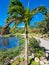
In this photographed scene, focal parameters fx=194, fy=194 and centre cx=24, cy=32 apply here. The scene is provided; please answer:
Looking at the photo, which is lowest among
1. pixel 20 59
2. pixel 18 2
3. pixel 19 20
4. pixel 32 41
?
pixel 20 59

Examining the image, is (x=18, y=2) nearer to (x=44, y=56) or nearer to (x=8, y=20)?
(x=8, y=20)

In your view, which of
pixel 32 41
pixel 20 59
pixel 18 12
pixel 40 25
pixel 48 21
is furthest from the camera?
pixel 40 25

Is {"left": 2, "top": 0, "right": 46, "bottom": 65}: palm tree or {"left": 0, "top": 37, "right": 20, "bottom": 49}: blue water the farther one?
{"left": 0, "top": 37, "right": 20, "bottom": 49}: blue water

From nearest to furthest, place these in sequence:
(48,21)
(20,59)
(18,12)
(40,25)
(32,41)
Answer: (18,12), (20,59), (32,41), (48,21), (40,25)

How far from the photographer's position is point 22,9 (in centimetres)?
1606

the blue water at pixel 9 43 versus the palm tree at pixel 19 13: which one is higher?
the palm tree at pixel 19 13

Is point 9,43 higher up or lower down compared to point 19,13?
lower down

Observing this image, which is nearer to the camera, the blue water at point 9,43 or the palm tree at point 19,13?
the palm tree at point 19,13

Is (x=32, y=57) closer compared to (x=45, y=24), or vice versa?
(x=32, y=57)

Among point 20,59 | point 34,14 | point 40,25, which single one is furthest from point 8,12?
point 40,25

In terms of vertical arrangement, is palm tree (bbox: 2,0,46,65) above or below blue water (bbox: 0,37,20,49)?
above

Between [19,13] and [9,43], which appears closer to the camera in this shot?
[19,13]

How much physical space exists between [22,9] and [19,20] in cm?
95

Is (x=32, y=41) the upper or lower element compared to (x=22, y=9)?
lower
